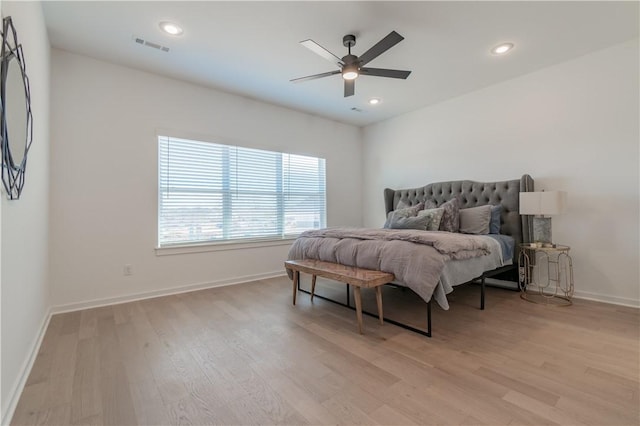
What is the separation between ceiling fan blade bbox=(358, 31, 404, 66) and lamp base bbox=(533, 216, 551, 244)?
8.52 ft

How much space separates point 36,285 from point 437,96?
5.06m

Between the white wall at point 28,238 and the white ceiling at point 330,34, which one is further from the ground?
the white ceiling at point 330,34

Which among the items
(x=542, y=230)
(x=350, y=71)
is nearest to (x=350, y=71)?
(x=350, y=71)

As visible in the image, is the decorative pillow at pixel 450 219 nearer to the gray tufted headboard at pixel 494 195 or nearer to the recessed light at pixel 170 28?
the gray tufted headboard at pixel 494 195

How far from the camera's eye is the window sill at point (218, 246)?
3.63 m

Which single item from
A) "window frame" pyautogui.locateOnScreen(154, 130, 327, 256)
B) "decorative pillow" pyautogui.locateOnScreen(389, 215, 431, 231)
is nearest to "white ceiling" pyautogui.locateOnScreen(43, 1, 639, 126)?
"window frame" pyautogui.locateOnScreen(154, 130, 327, 256)

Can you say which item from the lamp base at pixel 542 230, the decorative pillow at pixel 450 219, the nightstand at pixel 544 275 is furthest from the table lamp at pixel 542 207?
the decorative pillow at pixel 450 219

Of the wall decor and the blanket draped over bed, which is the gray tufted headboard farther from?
the wall decor

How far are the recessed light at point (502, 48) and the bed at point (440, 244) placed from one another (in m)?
1.47

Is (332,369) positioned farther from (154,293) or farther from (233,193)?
(233,193)

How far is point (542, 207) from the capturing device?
3111 mm

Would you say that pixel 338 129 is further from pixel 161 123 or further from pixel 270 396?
pixel 270 396

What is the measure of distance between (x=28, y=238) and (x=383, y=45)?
296cm

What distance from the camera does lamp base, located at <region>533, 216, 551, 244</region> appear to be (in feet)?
10.7
